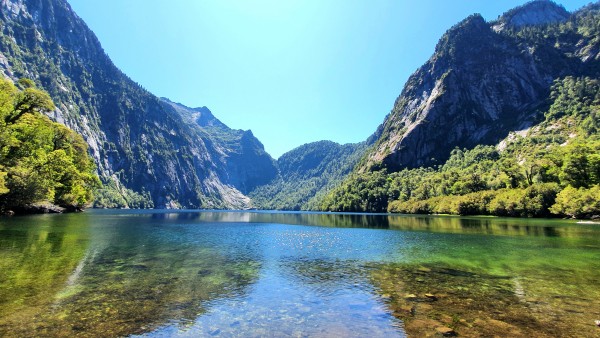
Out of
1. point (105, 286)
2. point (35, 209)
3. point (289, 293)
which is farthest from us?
point (35, 209)

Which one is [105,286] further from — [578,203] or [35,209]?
[578,203]

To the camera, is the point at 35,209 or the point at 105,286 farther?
the point at 35,209

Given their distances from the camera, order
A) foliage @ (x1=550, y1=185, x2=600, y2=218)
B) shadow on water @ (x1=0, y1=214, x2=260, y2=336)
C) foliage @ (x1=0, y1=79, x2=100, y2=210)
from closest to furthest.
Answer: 1. shadow on water @ (x1=0, y1=214, x2=260, y2=336)
2. foliage @ (x1=0, y1=79, x2=100, y2=210)
3. foliage @ (x1=550, y1=185, x2=600, y2=218)

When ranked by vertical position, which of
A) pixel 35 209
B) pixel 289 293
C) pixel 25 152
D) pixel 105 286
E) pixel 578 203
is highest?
pixel 25 152

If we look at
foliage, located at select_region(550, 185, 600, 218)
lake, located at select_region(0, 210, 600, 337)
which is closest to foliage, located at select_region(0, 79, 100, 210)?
lake, located at select_region(0, 210, 600, 337)

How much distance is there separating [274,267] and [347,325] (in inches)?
606

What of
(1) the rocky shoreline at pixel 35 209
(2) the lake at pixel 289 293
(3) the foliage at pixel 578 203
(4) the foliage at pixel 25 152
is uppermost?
(4) the foliage at pixel 25 152

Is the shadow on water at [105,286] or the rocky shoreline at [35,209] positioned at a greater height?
the rocky shoreline at [35,209]

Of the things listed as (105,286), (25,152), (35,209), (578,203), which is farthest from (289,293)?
(578,203)

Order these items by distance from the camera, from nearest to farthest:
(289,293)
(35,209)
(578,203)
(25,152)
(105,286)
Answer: (105,286)
(289,293)
(25,152)
(35,209)
(578,203)

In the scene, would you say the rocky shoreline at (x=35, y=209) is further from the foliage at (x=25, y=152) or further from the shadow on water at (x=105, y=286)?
the shadow on water at (x=105, y=286)

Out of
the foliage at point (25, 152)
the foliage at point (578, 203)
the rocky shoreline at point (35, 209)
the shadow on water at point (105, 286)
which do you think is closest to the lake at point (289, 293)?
the shadow on water at point (105, 286)

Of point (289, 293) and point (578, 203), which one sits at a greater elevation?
point (578, 203)

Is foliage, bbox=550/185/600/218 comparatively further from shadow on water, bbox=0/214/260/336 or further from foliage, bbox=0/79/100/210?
foliage, bbox=0/79/100/210
